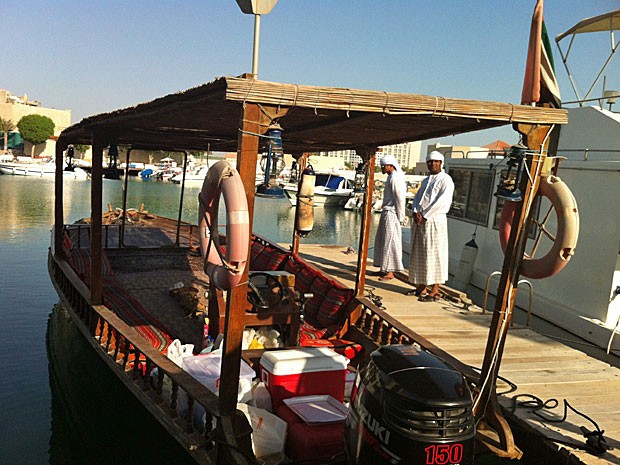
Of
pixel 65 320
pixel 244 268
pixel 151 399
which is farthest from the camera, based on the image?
pixel 65 320

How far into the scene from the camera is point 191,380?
3861mm

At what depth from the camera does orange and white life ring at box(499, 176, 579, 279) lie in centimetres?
338

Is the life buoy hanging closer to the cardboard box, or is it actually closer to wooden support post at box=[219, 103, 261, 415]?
the cardboard box

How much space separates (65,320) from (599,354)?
799cm

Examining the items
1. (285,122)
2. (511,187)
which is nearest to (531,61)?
(511,187)

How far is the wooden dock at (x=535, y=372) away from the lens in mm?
3943

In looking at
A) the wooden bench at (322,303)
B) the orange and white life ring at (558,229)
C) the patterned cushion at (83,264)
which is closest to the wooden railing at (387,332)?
the wooden bench at (322,303)

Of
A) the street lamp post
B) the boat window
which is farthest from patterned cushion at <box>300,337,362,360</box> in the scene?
the boat window

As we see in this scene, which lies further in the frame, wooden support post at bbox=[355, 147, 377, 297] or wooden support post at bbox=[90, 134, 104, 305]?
wooden support post at bbox=[355, 147, 377, 297]

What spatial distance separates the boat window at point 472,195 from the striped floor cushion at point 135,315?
722 centimetres

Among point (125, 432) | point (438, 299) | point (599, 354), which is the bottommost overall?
point (125, 432)

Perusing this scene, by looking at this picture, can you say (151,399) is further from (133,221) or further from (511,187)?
(133,221)

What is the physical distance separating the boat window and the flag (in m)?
7.34

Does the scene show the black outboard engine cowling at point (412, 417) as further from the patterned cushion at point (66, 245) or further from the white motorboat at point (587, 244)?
the patterned cushion at point (66, 245)
